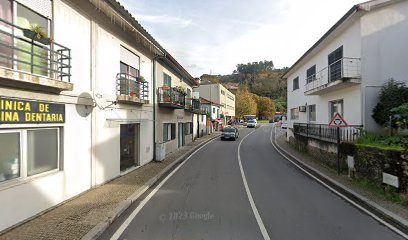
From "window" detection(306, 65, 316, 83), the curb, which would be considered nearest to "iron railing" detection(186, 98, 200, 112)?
"window" detection(306, 65, 316, 83)

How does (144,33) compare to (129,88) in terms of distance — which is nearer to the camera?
(129,88)

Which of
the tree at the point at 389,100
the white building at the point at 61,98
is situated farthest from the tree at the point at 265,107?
the white building at the point at 61,98

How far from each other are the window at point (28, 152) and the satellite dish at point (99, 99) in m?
2.09

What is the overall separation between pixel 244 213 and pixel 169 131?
1334 cm

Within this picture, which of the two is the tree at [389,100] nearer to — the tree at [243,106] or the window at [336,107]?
the window at [336,107]

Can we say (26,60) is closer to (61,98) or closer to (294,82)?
(61,98)

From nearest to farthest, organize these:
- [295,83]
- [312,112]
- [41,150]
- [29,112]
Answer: [29,112] < [41,150] < [312,112] < [295,83]

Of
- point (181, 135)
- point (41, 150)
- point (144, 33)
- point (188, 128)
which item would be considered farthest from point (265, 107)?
point (41, 150)

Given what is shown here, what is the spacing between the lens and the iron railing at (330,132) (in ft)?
42.0

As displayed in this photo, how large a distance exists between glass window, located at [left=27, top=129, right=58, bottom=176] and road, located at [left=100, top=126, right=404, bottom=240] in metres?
2.42

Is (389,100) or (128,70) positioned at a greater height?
(128,70)

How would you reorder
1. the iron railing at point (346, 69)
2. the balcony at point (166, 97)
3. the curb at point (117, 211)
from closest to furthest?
the curb at point (117, 211), the iron railing at point (346, 69), the balcony at point (166, 97)

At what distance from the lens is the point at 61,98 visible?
296 inches

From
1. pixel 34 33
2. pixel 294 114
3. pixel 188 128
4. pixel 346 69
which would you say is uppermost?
pixel 346 69
